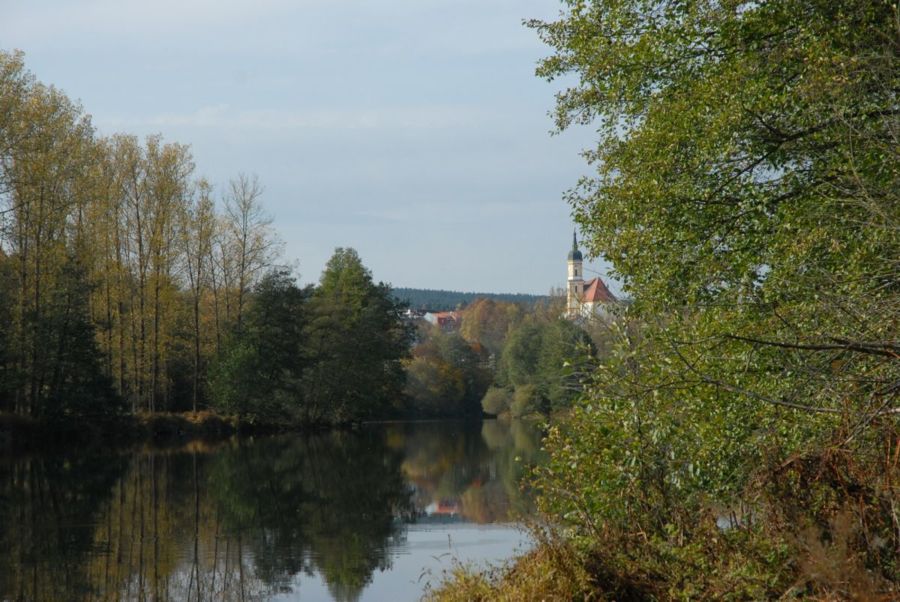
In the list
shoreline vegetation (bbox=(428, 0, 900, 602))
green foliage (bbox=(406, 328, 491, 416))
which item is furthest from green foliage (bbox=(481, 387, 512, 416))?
shoreline vegetation (bbox=(428, 0, 900, 602))

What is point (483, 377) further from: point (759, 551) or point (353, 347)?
point (759, 551)

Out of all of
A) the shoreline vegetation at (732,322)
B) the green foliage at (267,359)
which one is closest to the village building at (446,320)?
the green foliage at (267,359)

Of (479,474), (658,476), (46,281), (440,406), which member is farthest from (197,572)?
(440,406)

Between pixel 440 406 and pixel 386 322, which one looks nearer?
pixel 386 322

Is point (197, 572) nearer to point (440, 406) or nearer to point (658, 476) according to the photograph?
point (658, 476)

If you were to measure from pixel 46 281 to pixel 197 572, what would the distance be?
25140 millimetres

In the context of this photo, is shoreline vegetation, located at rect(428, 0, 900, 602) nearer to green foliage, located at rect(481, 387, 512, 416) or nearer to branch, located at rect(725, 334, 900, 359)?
branch, located at rect(725, 334, 900, 359)

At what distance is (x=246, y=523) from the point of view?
17.8 meters

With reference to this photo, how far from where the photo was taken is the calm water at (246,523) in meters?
12.7

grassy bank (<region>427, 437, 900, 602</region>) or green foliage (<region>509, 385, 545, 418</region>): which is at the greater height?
grassy bank (<region>427, 437, 900, 602</region>)

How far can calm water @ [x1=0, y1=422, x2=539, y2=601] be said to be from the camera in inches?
499

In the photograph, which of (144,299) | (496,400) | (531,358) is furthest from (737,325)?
(496,400)

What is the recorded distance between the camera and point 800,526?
21.0 ft

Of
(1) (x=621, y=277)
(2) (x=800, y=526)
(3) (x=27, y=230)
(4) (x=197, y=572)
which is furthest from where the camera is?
(3) (x=27, y=230)
